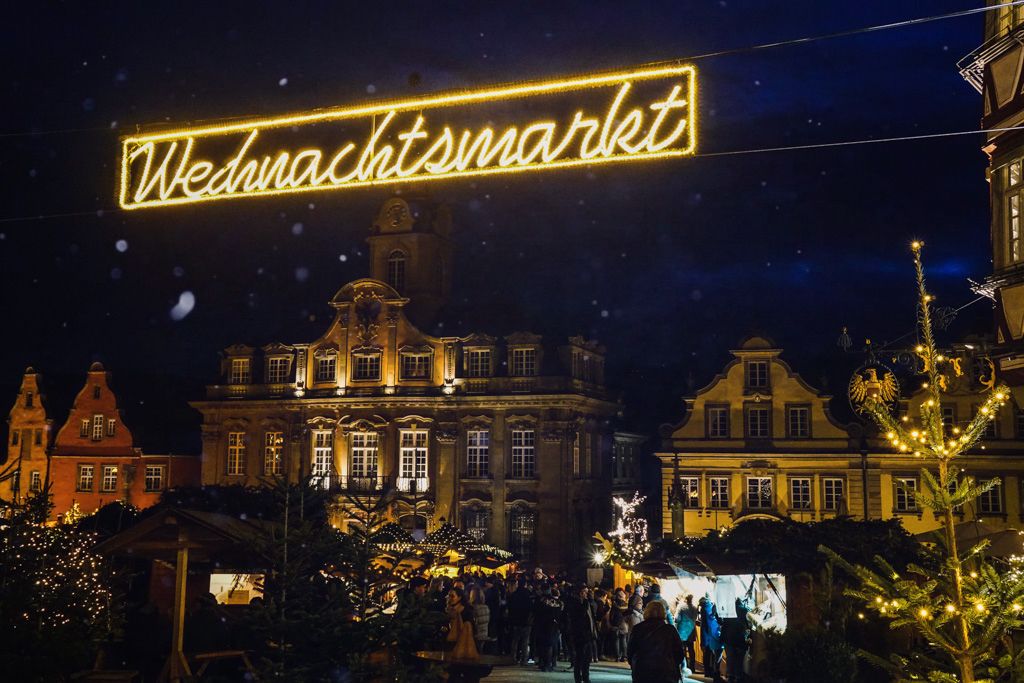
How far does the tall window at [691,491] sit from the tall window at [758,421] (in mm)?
2843

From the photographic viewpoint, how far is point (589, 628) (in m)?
15.5

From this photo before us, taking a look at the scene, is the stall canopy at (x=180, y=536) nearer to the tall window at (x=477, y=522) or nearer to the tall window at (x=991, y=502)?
the tall window at (x=991, y=502)

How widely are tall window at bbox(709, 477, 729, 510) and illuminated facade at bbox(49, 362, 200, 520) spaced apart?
86.8 feet

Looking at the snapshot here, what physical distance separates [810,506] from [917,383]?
6278mm

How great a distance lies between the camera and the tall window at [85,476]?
5197cm

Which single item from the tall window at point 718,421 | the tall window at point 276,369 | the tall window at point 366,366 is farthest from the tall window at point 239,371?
the tall window at point 718,421

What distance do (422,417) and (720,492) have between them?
1395 cm

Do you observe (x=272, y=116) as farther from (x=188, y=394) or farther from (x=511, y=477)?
(x=188, y=394)

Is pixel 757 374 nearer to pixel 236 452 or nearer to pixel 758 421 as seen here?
pixel 758 421

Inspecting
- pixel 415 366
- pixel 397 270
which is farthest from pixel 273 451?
pixel 397 270

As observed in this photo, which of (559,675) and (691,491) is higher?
(691,491)

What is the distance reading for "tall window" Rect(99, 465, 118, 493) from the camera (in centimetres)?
5134

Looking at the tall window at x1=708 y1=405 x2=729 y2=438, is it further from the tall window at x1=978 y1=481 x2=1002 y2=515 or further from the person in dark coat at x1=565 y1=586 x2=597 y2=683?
the person in dark coat at x1=565 y1=586 x2=597 y2=683

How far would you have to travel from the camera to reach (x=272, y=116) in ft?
31.2
